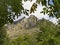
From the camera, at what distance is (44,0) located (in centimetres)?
846

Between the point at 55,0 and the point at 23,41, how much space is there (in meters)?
43.8

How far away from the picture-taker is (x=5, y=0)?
11.0 m

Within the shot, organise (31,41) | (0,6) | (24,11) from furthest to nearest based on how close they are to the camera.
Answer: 1. (31,41)
2. (24,11)
3. (0,6)

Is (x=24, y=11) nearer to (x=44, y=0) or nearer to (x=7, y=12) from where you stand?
(x=7, y=12)

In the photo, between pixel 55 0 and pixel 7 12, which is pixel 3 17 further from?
pixel 55 0

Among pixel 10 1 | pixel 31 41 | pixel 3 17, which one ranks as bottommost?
pixel 31 41

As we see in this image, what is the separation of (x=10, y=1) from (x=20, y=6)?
62 centimetres

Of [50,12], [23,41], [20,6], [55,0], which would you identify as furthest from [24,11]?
[23,41]

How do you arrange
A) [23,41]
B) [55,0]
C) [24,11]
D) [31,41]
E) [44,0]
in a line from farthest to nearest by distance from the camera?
[31,41] → [23,41] → [24,11] → [44,0] → [55,0]

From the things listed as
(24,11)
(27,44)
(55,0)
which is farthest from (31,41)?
(55,0)

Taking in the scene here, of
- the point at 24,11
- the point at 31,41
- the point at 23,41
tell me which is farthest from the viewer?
the point at 31,41

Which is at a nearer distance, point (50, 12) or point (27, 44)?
point (50, 12)

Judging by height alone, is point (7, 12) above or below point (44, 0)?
below

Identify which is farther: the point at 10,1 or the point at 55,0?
the point at 10,1
